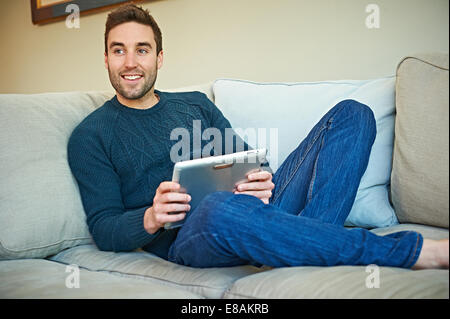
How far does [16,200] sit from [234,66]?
108 centimetres

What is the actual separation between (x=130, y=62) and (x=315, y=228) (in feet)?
2.64

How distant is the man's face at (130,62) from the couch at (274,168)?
0.44ft

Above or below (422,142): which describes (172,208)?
below

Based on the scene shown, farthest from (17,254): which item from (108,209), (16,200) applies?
(108,209)

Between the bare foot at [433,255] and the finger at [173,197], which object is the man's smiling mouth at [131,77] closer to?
the finger at [173,197]

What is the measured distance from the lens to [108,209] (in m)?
1.17

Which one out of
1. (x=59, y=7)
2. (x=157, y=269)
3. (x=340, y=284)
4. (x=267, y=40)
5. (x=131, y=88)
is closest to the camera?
(x=340, y=284)

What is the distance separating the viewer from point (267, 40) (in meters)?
1.81

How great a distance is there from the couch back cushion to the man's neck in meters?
0.17

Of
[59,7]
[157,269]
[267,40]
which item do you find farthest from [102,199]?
[59,7]

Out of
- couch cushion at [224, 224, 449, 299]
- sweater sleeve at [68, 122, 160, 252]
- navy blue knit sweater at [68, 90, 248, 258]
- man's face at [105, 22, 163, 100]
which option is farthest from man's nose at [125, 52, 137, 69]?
couch cushion at [224, 224, 449, 299]

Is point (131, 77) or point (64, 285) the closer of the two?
point (64, 285)

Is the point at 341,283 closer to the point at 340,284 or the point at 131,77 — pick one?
the point at 340,284
